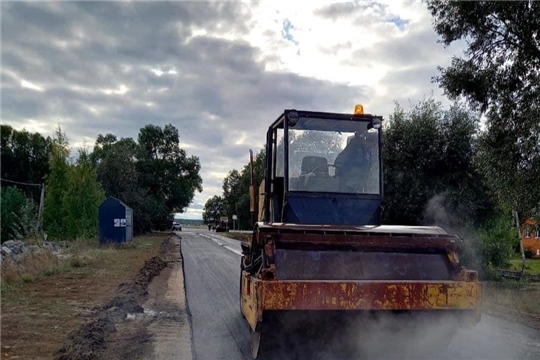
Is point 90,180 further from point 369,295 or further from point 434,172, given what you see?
point 369,295

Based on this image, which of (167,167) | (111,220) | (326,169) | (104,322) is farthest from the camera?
(167,167)

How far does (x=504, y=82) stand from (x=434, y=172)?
4.71 m

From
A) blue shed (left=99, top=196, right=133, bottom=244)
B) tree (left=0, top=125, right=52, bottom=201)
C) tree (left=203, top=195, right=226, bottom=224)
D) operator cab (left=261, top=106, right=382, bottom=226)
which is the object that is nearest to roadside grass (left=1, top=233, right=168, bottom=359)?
operator cab (left=261, top=106, right=382, bottom=226)

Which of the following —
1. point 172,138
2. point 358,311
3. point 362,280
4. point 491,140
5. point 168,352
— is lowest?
point 168,352

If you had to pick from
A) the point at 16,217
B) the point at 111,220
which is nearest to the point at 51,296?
the point at 111,220

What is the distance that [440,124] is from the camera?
16.3 m

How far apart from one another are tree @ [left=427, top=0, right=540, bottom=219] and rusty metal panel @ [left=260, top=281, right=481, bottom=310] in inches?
274

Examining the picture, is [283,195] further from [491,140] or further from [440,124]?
[440,124]

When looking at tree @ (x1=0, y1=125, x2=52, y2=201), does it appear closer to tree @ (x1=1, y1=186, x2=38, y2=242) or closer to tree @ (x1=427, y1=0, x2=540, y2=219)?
tree @ (x1=1, y1=186, x2=38, y2=242)

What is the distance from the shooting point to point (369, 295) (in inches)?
203

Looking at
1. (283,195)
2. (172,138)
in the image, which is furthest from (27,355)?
(172,138)

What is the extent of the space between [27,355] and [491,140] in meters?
10.8

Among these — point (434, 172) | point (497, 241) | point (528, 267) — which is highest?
point (434, 172)

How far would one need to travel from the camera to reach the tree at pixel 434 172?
15.5 meters
